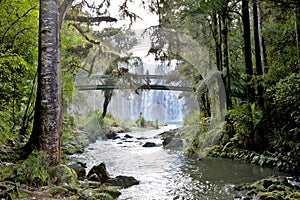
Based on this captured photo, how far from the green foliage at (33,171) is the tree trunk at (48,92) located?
10 centimetres

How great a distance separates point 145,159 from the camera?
8281mm

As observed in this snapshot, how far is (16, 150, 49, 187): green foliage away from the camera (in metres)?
3.47

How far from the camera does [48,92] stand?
3.86 metres

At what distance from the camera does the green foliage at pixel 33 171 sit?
3465 millimetres

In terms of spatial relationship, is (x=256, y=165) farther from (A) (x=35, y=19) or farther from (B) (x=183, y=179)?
(A) (x=35, y=19)

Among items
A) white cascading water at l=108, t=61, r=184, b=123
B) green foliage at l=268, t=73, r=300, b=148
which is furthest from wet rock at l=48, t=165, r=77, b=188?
white cascading water at l=108, t=61, r=184, b=123

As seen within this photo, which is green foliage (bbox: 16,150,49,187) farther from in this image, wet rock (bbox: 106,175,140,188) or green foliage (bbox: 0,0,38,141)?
wet rock (bbox: 106,175,140,188)

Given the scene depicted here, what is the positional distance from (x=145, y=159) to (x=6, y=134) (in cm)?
460

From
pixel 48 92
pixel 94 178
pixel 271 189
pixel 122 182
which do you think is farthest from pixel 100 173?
pixel 271 189

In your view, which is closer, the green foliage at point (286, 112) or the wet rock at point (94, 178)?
the wet rock at point (94, 178)

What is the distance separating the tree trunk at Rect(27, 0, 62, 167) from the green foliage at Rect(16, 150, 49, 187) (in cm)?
10

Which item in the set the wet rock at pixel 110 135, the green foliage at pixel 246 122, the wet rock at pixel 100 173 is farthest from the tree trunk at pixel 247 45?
the wet rock at pixel 110 135

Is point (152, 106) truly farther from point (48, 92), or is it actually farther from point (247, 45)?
point (48, 92)

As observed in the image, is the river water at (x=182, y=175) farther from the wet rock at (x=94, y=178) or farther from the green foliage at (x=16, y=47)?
the green foliage at (x=16, y=47)
